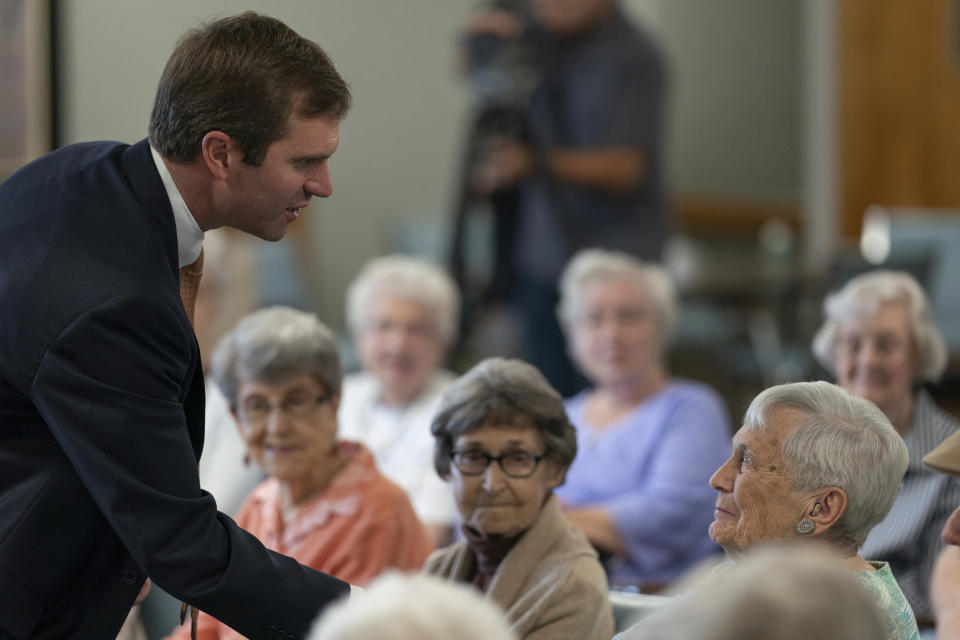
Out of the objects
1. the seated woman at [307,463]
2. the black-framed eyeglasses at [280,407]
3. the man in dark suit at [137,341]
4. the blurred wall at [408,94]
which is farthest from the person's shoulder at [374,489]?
the blurred wall at [408,94]

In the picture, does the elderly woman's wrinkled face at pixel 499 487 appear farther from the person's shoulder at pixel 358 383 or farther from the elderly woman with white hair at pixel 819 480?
the person's shoulder at pixel 358 383

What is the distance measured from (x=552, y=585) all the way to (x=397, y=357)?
140cm

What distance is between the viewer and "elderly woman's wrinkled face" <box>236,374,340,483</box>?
2123 millimetres

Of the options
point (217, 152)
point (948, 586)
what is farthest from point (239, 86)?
point (948, 586)

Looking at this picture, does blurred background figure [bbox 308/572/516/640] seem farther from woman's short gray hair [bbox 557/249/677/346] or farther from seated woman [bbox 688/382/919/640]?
woman's short gray hair [bbox 557/249/677/346]

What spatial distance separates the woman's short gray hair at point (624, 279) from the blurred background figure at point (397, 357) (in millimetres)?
333

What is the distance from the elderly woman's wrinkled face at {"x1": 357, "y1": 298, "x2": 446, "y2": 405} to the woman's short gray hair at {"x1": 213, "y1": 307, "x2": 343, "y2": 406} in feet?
3.09

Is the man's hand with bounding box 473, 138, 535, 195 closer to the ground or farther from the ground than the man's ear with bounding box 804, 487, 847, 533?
farther from the ground

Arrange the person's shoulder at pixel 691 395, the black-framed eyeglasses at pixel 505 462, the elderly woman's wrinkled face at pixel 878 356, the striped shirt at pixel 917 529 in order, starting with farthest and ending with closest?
1. the person's shoulder at pixel 691 395
2. the elderly woman's wrinkled face at pixel 878 356
3. the striped shirt at pixel 917 529
4. the black-framed eyeglasses at pixel 505 462

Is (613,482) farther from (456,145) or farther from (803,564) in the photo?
(456,145)

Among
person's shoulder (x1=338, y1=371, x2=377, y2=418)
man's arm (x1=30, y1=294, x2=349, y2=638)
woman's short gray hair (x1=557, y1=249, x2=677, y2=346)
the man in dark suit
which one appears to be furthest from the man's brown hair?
woman's short gray hair (x1=557, y1=249, x2=677, y2=346)

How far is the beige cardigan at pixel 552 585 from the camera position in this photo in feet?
5.81

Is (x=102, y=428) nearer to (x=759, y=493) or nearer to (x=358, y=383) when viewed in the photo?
(x=759, y=493)

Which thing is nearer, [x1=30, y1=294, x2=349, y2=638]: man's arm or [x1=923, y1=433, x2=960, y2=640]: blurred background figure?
[x1=30, y1=294, x2=349, y2=638]: man's arm
